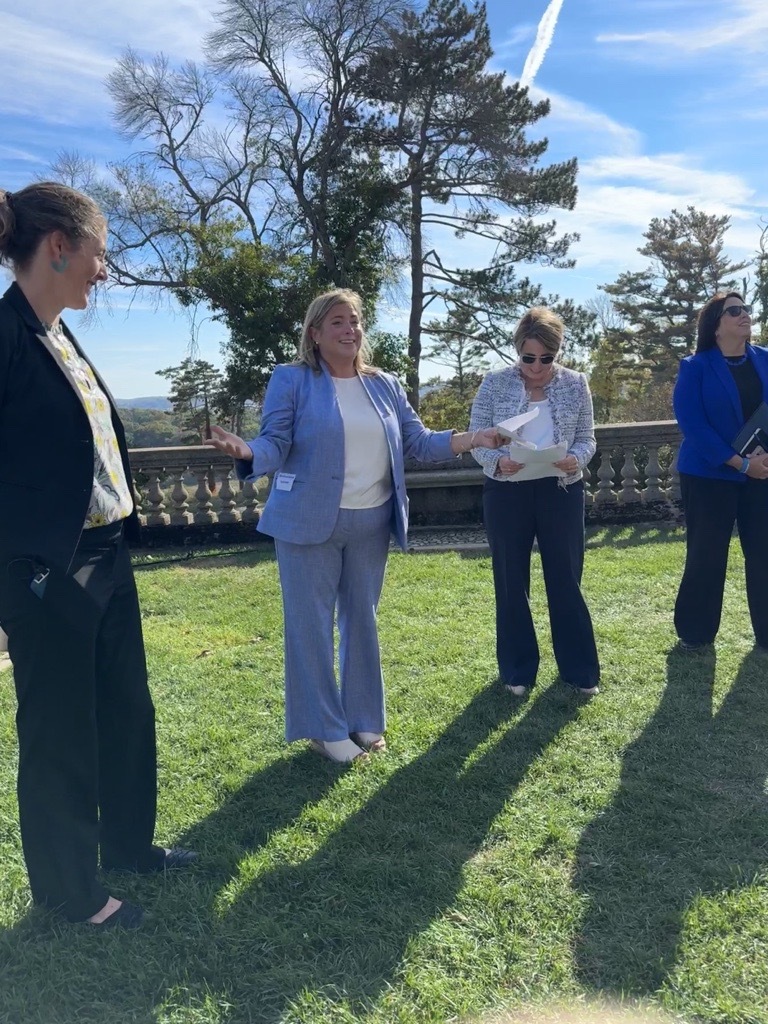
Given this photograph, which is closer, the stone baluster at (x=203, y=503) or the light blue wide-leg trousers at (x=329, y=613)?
the light blue wide-leg trousers at (x=329, y=613)

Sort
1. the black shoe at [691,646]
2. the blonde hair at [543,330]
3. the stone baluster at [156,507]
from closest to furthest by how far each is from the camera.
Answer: the blonde hair at [543,330], the black shoe at [691,646], the stone baluster at [156,507]

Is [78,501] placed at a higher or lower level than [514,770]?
higher

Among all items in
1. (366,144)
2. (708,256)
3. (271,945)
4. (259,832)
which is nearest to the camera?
(271,945)

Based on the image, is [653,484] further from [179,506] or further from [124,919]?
[124,919]

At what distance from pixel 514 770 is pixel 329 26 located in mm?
21552

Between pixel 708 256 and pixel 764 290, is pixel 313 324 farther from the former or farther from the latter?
pixel 708 256

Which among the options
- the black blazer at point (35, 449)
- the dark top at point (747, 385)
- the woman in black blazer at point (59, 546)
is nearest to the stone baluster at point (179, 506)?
the dark top at point (747, 385)

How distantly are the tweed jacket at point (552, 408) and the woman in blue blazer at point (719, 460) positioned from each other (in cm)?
80

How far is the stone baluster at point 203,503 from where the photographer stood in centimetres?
891

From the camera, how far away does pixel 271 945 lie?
2.31m

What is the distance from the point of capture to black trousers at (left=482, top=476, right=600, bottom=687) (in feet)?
13.3

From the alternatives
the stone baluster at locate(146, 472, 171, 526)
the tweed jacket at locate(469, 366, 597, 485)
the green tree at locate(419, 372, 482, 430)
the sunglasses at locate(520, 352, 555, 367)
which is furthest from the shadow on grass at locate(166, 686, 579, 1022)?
the green tree at locate(419, 372, 482, 430)

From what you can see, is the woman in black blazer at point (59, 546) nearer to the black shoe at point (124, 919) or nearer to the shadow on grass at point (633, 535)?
the black shoe at point (124, 919)

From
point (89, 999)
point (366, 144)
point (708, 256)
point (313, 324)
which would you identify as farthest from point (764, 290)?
point (89, 999)
